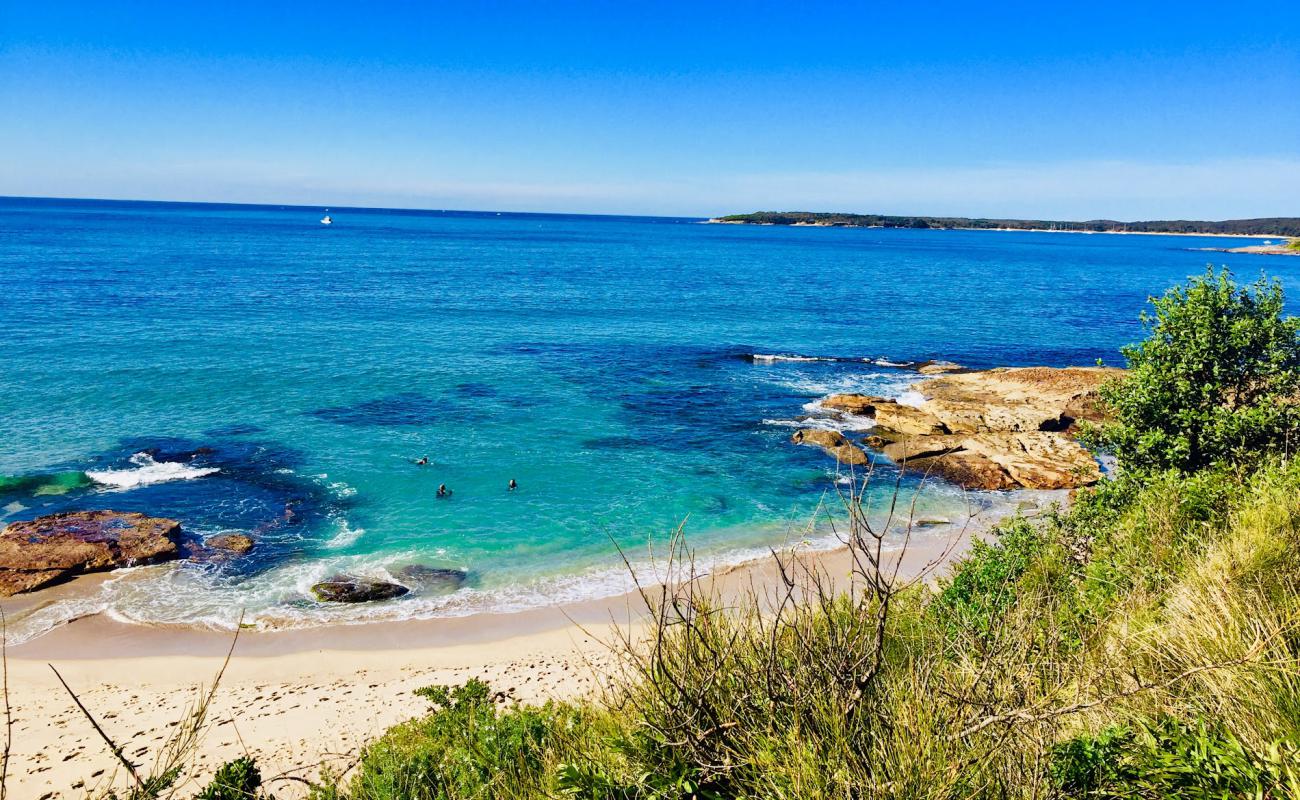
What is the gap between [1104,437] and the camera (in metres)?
18.3

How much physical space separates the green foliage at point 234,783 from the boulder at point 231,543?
14.4 m

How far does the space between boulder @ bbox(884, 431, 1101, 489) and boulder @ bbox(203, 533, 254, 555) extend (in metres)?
24.4

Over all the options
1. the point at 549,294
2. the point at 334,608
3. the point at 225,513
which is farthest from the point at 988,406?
the point at 549,294

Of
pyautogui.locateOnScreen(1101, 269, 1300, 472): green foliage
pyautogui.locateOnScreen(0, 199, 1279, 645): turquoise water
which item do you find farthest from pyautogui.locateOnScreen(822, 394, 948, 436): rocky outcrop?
pyautogui.locateOnScreen(1101, 269, 1300, 472): green foliage

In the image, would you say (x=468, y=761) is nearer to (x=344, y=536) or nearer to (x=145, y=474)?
(x=344, y=536)

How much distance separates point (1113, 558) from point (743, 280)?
8894cm

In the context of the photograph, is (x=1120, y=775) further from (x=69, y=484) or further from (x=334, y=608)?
(x=69, y=484)

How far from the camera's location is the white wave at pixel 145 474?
26.6m

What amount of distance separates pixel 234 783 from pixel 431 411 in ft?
91.0

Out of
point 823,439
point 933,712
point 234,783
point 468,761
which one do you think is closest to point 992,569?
point 933,712

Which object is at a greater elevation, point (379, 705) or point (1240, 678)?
point (1240, 678)

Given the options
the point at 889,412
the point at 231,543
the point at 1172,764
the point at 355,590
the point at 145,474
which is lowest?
the point at 355,590

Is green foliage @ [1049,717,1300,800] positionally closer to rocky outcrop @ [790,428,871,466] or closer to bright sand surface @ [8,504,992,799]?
bright sand surface @ [8,504,992,799]

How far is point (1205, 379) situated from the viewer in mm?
17234
